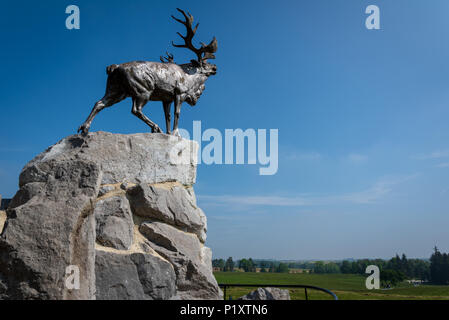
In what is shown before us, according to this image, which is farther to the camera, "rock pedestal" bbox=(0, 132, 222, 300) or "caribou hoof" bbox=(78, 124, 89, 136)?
"caribou hoof" bbox=(78, 124, 89, 136)

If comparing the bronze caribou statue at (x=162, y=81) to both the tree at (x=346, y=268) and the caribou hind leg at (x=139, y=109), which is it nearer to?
the caribou hind leg at (x=139, y=109)

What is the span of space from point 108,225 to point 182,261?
4.82 feet

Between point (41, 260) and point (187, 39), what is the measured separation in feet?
22.2

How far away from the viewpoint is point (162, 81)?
7797mm

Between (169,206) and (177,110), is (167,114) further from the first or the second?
(169,206)

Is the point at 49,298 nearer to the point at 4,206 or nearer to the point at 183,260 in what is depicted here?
the point at 183,260

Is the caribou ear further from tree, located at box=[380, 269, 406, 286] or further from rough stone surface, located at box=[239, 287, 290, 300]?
tree, located at box=[380, 269, 406, 286]

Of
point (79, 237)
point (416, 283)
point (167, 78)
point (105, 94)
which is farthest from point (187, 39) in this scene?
point (416, 283)

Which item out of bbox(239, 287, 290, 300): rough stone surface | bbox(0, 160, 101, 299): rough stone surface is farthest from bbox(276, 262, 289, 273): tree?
bbox(0, 160, 101, 299): rough stone surface

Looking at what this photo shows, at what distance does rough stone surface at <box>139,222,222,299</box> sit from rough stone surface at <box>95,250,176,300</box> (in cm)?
34

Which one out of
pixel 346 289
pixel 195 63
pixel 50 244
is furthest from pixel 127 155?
pixel 346 289

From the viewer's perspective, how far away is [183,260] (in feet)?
19.7

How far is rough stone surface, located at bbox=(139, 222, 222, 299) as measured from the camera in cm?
594
